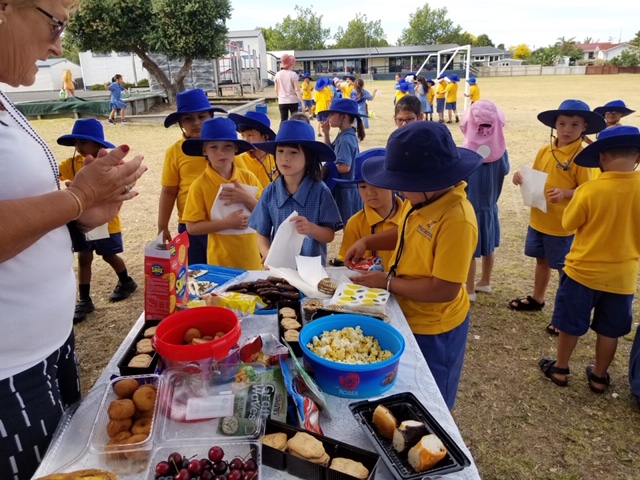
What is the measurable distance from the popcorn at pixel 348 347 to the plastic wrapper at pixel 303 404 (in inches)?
5.7

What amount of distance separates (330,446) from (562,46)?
9885 centimetres

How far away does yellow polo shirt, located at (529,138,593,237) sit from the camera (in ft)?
11.4

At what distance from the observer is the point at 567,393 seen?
9.66 ft

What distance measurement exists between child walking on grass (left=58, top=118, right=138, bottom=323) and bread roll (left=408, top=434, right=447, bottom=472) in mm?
2856

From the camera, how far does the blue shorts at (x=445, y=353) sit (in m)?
2.00

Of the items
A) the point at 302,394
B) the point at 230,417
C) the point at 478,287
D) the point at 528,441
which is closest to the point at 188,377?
the point at 230,417

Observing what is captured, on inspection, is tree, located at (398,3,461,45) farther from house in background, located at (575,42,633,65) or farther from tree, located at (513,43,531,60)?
house in background, located at (575,42,633,65)

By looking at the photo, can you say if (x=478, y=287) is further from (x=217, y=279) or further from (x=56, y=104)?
(x=56, y=104)

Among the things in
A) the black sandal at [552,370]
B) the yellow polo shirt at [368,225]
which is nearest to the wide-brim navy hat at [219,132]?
the yellow polo shirt at [368,225]

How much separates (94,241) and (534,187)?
3.51 meters

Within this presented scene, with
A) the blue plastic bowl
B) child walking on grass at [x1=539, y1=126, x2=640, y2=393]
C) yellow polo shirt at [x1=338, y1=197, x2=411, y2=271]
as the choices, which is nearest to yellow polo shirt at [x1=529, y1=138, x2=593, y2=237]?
child walking on grass at [x1=539, y1=126, x2=640, y2=393]

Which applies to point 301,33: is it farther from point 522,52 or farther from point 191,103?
point 191,103

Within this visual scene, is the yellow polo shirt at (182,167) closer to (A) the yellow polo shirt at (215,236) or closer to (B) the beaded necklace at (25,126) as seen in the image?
(A) the yellow polo shirt at (215,236)

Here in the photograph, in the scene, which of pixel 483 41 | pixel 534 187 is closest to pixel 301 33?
pixel 483 41
